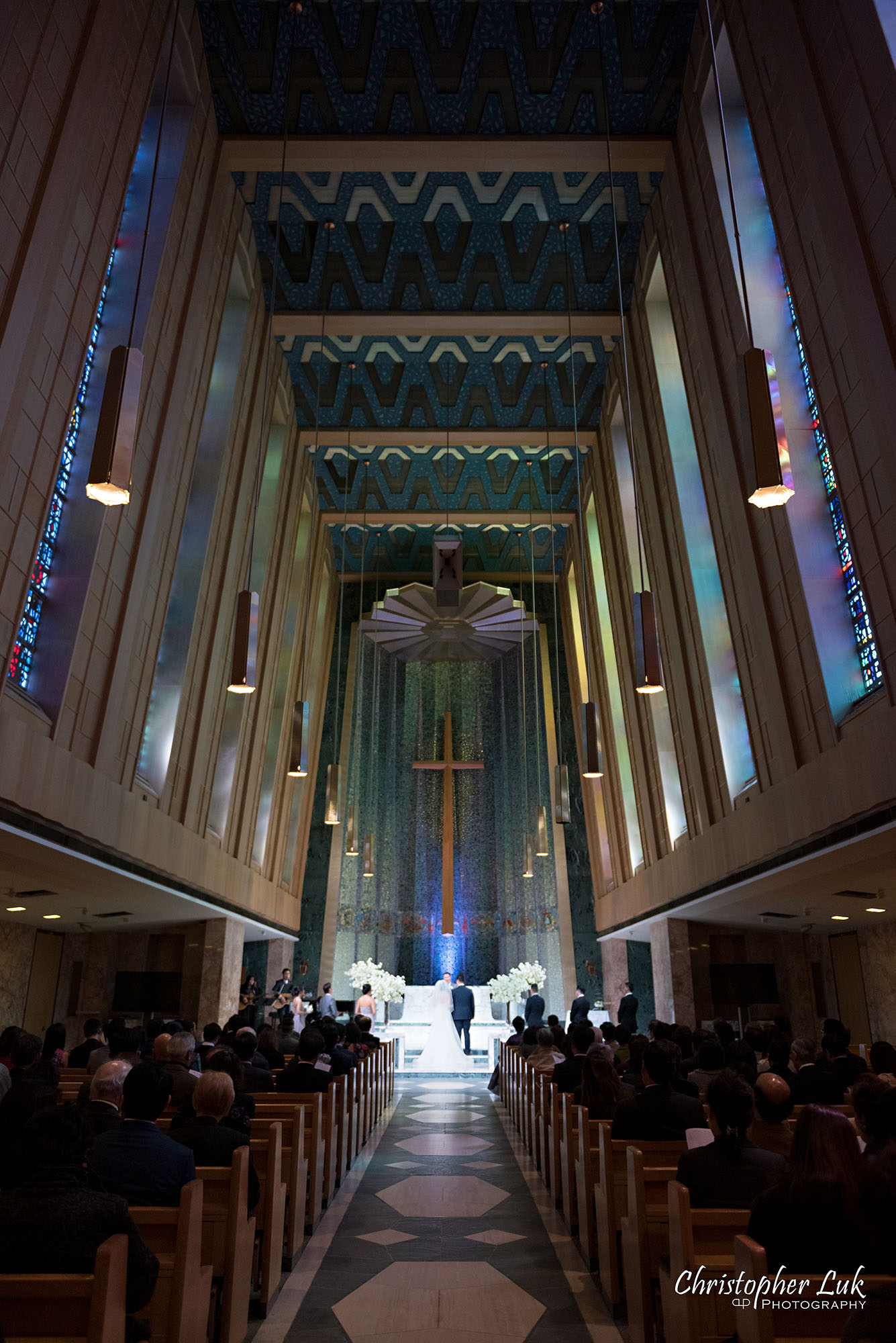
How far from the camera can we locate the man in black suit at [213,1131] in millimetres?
3781

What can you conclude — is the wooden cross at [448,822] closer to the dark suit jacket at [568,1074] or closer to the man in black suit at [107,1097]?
the dark suit jacket at [568,1074]

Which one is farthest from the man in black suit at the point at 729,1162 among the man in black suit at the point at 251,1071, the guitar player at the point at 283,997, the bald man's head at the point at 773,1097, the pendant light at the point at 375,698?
the pendant light at the point at 375,698

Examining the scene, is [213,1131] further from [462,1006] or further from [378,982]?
[378,982]

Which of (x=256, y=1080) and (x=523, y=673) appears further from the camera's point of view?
(x=523, y=673)

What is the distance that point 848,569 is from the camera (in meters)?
7.06

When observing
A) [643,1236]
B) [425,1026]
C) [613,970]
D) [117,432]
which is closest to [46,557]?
[117,432]

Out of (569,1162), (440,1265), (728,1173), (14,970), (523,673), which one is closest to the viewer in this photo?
(728,1173)

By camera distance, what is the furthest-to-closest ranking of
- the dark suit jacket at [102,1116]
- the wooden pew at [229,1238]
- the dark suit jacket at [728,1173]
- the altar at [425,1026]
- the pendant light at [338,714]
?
the altar at [425,1026] → the pendant light at [338,714] → the dark suit jacket at [102,1116] → the wooden pew at [229,1238] → the dark suit jacket at [728,1173]

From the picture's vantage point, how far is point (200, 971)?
1301 cm

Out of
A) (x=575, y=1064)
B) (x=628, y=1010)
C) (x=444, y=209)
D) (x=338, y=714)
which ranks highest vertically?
(x=444, y=209)

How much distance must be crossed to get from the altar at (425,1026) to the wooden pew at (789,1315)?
13.5 meters

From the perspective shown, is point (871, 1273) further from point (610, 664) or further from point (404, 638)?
point (404, 638)

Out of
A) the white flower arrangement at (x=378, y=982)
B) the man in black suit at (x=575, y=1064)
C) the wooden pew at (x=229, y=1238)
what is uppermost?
the white flower arrangement at (x=378, y=982)

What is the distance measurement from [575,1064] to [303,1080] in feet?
6.31
